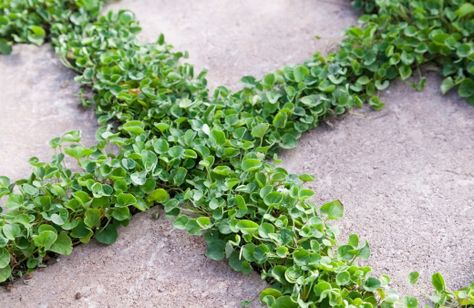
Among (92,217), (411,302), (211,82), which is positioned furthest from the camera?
(211,82)

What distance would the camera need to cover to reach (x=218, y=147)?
2492 millimetres

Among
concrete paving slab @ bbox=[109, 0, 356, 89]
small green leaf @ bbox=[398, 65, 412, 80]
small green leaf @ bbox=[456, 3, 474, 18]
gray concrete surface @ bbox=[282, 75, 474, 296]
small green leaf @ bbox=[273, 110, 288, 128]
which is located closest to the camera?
gray concrete surface @ bbox=[282, 75, 474, 296]

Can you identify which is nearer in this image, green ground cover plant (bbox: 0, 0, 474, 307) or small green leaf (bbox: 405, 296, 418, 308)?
small green leaf (bbox: 405, 296, 418, 308)

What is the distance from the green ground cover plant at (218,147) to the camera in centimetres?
216

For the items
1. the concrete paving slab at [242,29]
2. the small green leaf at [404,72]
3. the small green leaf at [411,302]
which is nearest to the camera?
the small green leaf at [411,302]

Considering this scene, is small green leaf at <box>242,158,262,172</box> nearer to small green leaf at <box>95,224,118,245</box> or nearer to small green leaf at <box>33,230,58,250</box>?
small green leaf at <box>95,224,118,245</box>

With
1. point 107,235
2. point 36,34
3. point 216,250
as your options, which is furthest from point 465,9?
point 36,34

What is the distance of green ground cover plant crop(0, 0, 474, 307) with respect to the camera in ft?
7.09

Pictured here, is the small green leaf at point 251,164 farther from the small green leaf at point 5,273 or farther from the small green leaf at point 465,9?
the small green leaf at point 465,9

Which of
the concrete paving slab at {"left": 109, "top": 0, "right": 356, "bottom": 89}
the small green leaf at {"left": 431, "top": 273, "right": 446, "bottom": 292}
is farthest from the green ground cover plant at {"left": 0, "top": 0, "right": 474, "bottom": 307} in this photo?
the concrete paving slab at {"left": 109, "top": 0, "right": 356, "bottom": 89}

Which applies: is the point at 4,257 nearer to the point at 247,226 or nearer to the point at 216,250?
the point at 216,250

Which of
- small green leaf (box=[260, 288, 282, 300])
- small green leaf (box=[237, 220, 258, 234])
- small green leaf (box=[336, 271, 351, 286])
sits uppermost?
small green leaf (box=[237, 220, 258, 234])

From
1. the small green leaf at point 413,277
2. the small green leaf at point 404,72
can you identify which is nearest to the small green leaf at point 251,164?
the small green leaf at point 413,277

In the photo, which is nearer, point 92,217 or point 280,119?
point 92,217
